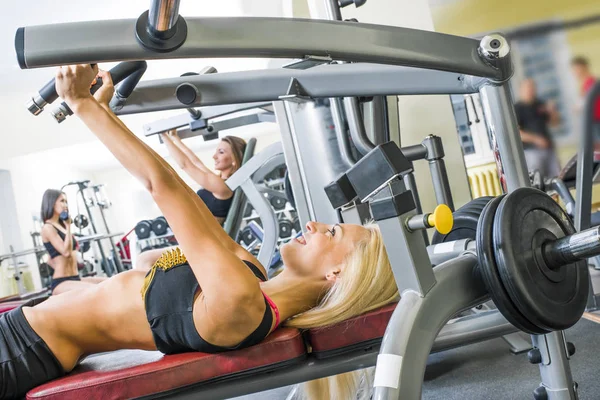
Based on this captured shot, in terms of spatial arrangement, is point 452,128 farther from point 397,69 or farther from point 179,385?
point 179,385

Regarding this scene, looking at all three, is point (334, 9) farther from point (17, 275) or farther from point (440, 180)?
point (17, 275)

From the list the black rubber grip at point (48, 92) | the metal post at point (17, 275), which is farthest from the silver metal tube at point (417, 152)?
the metal post at point (17, 275)

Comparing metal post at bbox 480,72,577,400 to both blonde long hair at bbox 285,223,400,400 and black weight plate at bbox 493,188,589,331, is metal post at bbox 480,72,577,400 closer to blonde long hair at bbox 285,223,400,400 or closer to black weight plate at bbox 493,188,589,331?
black weight plate at bbox 493,188,589,331

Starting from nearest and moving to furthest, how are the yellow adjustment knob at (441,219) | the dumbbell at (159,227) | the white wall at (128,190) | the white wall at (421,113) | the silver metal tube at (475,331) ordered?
1. the yellow adjustment knob at (441,219)
2. the silver metal tube at (475,331)
3. the white wall at (421,113)
4. the dumbbell at (159,227)
5. the white wall at (128,190)

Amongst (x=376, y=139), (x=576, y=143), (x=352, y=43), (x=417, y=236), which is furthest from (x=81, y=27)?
(x=376, y=139)

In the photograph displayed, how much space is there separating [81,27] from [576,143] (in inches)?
37.7

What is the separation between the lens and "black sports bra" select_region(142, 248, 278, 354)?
1.14 m

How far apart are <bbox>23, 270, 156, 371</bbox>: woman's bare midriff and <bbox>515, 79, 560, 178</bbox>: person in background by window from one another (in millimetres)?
908

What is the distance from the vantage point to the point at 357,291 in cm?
124

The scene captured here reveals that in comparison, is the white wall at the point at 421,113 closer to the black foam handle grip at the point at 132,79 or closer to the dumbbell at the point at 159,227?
the black foam handle grip at the point at 132,79

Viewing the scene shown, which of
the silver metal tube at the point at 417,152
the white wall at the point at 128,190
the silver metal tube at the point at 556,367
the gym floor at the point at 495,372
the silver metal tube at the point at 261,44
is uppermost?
the white wall at the point at 128,190

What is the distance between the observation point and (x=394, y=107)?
2.19 m

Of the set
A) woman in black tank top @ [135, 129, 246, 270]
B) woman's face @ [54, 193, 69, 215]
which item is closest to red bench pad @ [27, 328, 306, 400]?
woman in black tank top @ [135, 129, 246, 270]

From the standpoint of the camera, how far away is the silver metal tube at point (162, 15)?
70 cm
